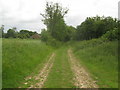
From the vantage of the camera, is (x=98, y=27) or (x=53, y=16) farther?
(x=53, y=16)

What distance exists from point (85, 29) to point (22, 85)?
1349 inches

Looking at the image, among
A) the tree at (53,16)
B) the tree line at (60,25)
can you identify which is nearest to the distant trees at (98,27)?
the tree line at (60,25)

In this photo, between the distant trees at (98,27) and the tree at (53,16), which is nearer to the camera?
the distant trees at (98,27)

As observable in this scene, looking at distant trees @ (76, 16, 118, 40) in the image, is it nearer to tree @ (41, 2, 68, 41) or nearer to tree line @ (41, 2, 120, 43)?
tree line @ (41, 2, 120, 43)

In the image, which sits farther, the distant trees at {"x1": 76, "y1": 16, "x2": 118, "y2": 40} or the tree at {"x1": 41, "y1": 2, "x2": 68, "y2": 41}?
the tree at {"x1": 41, "y1": 2, "x2": 68, "y2": 41}

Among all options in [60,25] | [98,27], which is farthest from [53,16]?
[98,27]

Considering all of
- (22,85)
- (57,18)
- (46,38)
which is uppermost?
(57,18)

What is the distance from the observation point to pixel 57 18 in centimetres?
4753

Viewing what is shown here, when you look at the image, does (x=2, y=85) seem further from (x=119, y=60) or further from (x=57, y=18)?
(x=57, y=18)

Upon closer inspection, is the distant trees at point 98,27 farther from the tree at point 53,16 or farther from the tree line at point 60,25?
the tree at point 53,16

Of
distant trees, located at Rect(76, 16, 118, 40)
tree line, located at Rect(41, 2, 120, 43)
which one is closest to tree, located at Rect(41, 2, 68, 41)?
tree line, located at Rect(41, 2, 120, 43)

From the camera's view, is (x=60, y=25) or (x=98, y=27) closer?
(x=98, y=27)

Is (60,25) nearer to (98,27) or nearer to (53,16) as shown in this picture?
(53,16)

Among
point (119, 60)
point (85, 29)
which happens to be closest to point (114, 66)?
point (119, 60)
